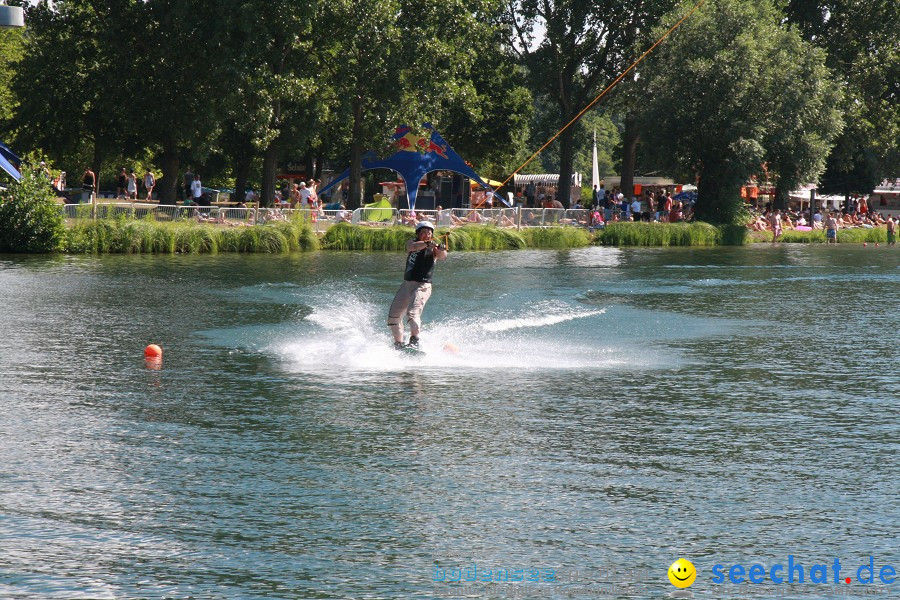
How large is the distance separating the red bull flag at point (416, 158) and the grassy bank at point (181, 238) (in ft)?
38.2

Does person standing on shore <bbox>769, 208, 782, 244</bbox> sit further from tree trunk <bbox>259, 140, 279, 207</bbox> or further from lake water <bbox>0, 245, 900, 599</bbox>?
lake water <bbox>0, 245, 900, 599</bbox>

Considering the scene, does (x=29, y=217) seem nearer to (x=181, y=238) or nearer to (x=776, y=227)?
(x=181, y=238)

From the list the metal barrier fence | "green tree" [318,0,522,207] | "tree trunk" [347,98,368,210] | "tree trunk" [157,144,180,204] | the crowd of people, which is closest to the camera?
the metal barrier fence

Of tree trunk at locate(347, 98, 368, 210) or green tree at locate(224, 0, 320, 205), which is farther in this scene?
tree trunk at locate(347, 98, 368, 210)

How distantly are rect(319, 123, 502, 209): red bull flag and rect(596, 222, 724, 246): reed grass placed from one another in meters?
7.43

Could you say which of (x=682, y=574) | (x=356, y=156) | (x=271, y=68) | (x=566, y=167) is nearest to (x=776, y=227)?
(x=566, y=167)

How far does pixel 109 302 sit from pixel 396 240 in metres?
21.1

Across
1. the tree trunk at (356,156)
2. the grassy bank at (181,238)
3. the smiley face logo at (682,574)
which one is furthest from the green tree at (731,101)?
the smiley face logo at (682,574)

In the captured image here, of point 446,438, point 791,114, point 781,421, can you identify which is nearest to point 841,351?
point 781,421

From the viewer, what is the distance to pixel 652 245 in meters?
52.3

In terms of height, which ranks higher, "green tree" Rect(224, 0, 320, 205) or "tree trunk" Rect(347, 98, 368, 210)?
"green tree" Rect(224, 0, 320, 205)

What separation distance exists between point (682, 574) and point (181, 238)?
34894mm

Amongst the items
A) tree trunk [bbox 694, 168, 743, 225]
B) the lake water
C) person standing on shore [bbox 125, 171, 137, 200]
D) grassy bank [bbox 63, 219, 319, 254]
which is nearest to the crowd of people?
tree trunk [bbox 694, 168, 743, 225]

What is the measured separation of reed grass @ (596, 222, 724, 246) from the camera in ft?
169
